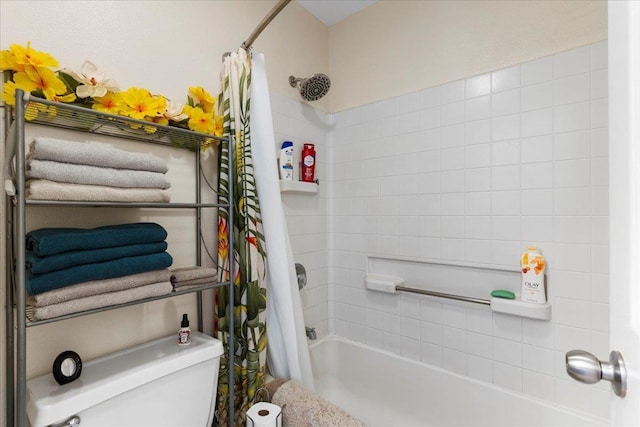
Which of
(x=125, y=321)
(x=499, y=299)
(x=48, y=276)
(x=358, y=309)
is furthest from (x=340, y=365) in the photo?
(x=48, y=276)

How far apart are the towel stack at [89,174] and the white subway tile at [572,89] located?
1524mm

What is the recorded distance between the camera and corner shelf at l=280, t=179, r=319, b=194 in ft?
5.30

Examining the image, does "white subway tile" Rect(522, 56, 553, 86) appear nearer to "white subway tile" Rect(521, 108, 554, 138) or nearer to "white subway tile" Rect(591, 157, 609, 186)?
"white subway tile" Rect(521, 108, 554, 138)

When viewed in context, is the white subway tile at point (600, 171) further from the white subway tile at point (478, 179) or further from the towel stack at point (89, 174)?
the towel stack at point (89, 174)

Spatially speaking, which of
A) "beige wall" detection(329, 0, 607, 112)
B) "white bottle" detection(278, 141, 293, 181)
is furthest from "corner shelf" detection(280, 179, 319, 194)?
"beige wall" detection(329, 0, 607, 112)

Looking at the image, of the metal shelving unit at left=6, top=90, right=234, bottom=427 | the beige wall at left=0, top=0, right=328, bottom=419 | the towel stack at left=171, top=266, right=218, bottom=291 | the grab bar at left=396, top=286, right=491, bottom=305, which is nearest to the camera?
the metal shelving unit at left=6, top=90, right=234, bottom=427

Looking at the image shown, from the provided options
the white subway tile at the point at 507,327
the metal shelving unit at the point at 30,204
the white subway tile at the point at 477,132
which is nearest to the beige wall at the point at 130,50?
the metal shelving unit at the point at 30,204

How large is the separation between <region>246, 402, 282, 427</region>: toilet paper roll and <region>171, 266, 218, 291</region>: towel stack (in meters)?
0.47

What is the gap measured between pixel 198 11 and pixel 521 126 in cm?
145

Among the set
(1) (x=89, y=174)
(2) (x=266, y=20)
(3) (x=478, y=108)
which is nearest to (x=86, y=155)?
(1) (x=89, y=174)

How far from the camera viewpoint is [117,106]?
1013mm

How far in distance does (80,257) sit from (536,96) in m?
1.72

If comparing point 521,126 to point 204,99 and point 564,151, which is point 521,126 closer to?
point 564,151

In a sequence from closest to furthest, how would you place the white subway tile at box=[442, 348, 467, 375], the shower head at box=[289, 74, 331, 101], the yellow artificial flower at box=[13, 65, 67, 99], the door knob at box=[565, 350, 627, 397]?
the door knob at box=[565, 350, 627, 397]
the yellow artificial flower at box=[13, 65, 67, 99]
the white subway tile at box=[442, 348, 467, 375]
the shower head at box=[289, 74, 331, 101]
